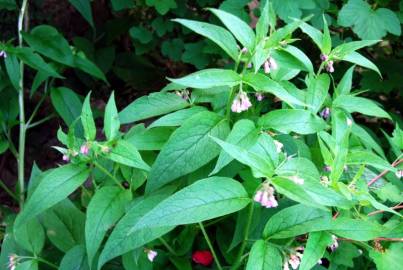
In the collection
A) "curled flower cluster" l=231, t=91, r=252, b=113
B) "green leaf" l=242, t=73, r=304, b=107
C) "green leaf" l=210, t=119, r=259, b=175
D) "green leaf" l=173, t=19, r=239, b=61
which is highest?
"green leaf" l=173, t=19, r=239, b=61

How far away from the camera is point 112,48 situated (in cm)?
328

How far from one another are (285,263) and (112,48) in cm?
240

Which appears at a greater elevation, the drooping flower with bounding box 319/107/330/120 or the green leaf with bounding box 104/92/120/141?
the green leaf with bounding box 104/92/120/141

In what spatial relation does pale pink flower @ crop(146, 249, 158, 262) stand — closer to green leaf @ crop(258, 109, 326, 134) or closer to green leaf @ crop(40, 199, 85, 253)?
green leaf @ crop(40, 199, 85, 253)

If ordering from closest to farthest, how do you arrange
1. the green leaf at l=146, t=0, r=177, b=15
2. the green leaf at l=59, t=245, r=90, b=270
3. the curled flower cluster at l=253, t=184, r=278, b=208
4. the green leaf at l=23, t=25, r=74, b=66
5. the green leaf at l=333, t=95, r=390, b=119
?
the curled flower cluster at l=253, t=184, r=278, b=208
the green leaf at l=59, t=245, r=90, b=270
the green leaf at l=333, t=95, r=390, b=119
the green leaf at l=23, t=25, r=74, b=66
the green leaf at l=146, t=0, r=177, b=15

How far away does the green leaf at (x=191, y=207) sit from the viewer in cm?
100

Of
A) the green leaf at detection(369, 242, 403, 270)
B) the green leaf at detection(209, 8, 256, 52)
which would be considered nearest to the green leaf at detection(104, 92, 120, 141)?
the green leaf at detection(209, 8, 256, 52)

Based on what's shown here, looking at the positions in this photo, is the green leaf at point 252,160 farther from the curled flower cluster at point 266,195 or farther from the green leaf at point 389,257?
the green leaf at point 389,257

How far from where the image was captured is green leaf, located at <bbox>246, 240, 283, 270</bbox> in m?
1.09

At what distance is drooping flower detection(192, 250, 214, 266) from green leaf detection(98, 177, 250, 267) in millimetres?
305

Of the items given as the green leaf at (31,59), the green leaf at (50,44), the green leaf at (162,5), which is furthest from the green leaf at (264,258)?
the green leaf at (162,5)

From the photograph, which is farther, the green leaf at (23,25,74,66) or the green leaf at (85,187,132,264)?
the green leaf at (23,25,74,66)

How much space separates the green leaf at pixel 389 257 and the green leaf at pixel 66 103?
1585 mm

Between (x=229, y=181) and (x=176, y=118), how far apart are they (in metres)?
0.29
